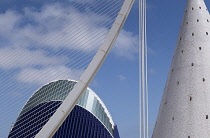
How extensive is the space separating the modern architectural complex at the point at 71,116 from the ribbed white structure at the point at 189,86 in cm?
4310

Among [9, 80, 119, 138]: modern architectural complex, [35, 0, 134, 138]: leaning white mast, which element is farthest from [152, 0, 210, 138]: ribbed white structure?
[9, 80, 119, 138]: modern architectural complex

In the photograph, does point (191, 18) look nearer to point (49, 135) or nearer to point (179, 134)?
point (179, 134)

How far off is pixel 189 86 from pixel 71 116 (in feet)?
159

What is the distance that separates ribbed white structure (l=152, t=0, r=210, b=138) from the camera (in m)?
28.1

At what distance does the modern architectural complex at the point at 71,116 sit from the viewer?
241 feet

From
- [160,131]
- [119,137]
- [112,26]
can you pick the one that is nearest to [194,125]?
[160,131]

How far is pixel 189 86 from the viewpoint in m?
29.8

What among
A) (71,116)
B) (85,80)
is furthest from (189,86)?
(71,116)

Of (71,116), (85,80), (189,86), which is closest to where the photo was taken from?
(85,80)

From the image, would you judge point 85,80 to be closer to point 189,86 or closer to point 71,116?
point 189,86

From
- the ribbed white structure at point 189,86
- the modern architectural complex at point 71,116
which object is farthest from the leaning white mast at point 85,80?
the modern architectural complex at point 71,116

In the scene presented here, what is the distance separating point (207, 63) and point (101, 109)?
47965 mm

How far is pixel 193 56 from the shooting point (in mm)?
31500

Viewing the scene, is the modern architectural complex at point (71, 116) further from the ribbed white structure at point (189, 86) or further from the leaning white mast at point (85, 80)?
the leaning white mast at point (85, 80)
